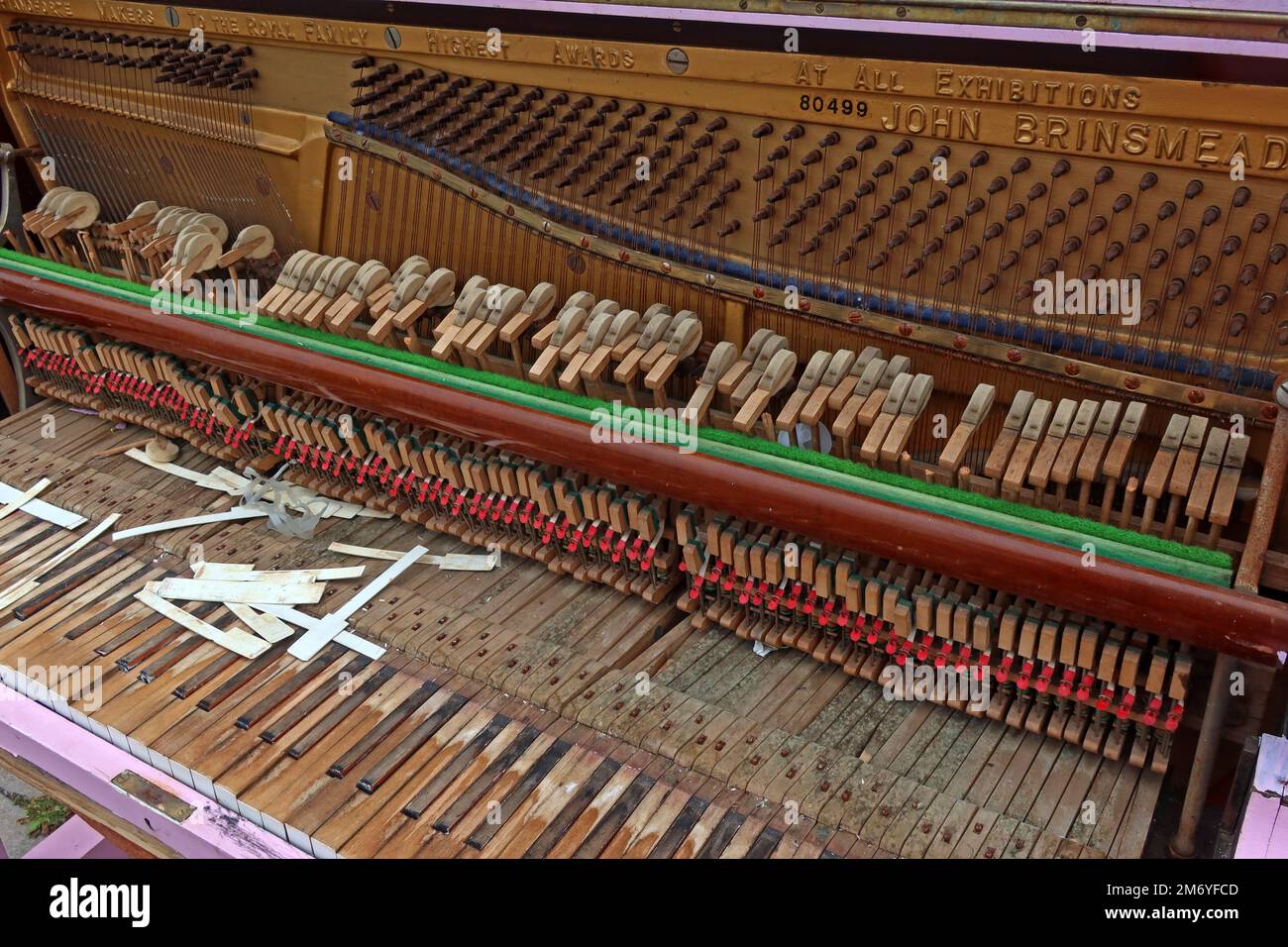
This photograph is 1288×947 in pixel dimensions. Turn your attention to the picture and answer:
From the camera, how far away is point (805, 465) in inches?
118

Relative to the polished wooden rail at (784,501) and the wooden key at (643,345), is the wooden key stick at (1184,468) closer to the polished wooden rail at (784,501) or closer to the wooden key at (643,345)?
the polished wooden rail at (784,501)

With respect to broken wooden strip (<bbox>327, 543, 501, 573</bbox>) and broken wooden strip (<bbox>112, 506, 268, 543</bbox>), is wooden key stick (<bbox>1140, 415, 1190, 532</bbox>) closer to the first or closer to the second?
broken wooden strip (<bbox>327, 543, 501, 573</bbox>)

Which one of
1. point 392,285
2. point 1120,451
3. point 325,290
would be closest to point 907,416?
point 1120,451

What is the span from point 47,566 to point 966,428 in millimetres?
3271

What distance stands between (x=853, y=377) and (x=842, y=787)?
3.47ft

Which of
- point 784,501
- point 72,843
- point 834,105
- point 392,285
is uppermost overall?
point 834,105

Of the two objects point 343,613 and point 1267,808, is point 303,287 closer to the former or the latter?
point 343,613

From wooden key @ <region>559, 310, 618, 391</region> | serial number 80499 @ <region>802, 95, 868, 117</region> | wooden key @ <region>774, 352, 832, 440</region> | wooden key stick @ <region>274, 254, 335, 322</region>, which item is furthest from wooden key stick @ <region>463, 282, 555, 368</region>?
serial number 80499 @ <region>802, 95, 868, 117</region>

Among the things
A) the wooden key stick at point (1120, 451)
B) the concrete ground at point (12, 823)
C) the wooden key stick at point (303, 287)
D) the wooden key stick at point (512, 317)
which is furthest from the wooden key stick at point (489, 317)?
the concrete ground at point (12, 823)

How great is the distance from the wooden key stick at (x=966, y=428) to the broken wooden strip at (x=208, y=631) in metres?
2.19

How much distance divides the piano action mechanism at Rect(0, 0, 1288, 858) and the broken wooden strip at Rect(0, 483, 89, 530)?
49 millimetres

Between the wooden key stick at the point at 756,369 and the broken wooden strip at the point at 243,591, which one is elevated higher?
the wooden key stick at the point at 756,369

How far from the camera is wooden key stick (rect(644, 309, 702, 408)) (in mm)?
3184

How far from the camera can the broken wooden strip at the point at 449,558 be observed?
3848 mm
